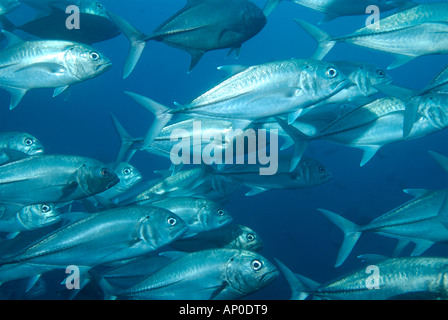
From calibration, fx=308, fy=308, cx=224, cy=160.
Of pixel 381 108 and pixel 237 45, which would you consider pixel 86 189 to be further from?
pixel 381 108

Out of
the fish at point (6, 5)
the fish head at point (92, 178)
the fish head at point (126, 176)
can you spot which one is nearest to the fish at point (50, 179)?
the fish head at point (92, 178)

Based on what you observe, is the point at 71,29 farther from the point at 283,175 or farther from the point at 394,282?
the point at 394,282

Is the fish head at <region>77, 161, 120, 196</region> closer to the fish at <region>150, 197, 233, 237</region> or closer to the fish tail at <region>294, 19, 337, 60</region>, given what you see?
the fish at <region>150, 197, 233, 237</region>

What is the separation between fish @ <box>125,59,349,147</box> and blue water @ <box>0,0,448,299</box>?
3593 mm

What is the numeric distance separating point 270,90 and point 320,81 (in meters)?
0.42

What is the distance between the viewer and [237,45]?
3297 millimetres

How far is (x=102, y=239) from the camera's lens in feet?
8.22

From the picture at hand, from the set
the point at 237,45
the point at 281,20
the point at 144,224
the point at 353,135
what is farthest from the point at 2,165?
the point at 281,20

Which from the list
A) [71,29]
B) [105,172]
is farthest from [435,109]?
[71,29]

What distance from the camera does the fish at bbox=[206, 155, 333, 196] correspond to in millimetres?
3830

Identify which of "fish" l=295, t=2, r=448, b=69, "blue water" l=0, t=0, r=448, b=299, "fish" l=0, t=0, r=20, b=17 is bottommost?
"blue water" l=0, t=0, r=448, b=299

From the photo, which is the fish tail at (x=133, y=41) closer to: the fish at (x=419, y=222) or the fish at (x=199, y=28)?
the fish at (x=199, y=28)

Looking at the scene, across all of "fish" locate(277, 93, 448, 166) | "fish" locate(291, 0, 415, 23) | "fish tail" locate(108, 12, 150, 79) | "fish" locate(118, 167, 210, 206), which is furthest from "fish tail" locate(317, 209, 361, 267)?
"fish" locate(291, 0, 415, 23)
